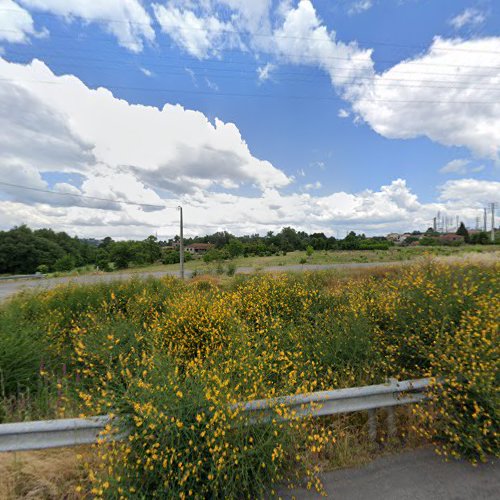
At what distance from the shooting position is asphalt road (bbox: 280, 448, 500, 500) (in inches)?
74.1

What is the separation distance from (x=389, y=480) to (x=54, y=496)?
2.62 m

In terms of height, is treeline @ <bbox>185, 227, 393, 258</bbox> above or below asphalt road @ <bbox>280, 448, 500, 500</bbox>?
above

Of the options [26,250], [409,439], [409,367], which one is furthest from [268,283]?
[26,250]

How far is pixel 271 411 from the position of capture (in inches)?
85.7

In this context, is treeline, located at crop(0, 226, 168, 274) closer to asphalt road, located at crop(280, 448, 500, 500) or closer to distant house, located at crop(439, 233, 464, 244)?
asphalt road, located at crop(280, 448, 500, 500)

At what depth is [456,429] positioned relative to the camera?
7.32ft

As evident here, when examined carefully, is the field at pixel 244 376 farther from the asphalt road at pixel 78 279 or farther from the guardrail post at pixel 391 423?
the asphalt road at pixel 78 279

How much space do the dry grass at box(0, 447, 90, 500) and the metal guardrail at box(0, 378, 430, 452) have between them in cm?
19

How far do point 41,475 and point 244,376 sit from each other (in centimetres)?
183

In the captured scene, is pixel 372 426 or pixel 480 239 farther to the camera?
pixel 480 239

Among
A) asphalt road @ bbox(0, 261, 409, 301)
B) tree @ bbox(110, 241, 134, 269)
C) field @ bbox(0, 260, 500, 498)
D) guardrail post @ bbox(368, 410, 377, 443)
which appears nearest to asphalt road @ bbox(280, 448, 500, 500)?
field @ bbox(0, 260, 500, 498)

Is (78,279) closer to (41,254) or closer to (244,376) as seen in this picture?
(244,376)

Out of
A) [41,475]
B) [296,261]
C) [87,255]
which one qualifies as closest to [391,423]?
[41,475]

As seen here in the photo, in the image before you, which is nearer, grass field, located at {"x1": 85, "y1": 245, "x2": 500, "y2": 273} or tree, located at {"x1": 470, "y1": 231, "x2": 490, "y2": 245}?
grass field, located at {"x1": 85, "y1": 245, "x2": 500, "y2": 273}
